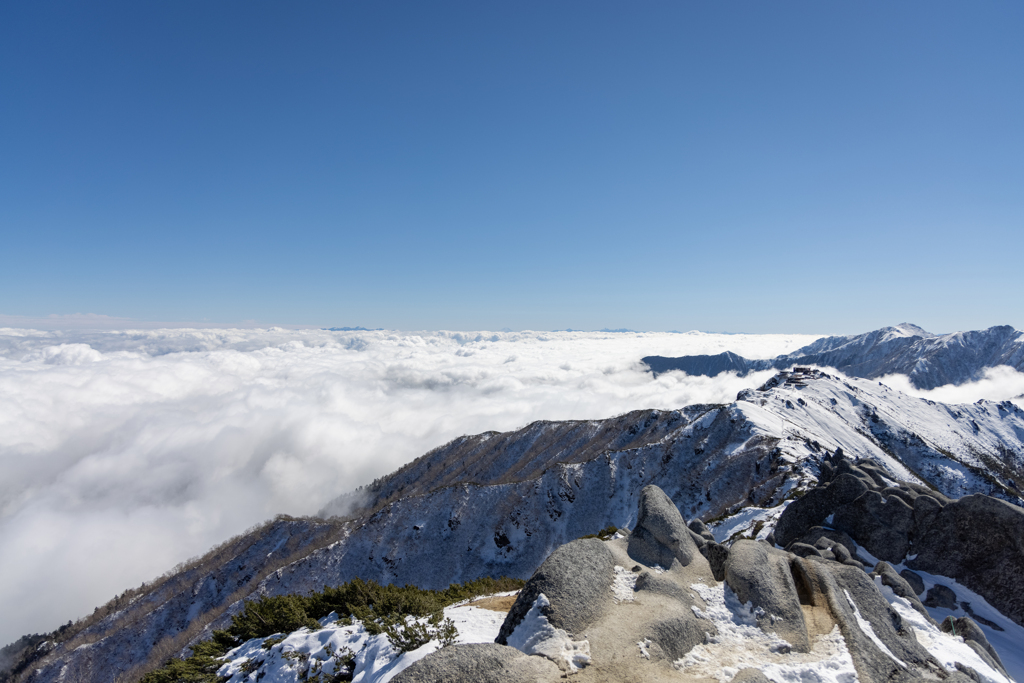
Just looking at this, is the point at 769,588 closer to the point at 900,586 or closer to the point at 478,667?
the point at 900,586

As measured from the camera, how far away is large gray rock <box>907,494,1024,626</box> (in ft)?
79.8

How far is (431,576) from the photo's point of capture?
345 ft

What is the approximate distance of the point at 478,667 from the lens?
10.6 m

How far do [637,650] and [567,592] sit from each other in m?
2.64

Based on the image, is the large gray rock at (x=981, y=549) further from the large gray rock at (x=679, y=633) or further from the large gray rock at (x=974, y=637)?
the large gray rock at (x=679, y=633)

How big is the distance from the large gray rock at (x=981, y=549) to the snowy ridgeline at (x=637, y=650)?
3357 mm

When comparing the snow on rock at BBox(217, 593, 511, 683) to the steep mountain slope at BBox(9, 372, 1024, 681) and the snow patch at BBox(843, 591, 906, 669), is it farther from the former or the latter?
the steep mountain slope at BBox(9, 372, 1024, 681)

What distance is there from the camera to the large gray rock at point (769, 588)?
15.3 metres

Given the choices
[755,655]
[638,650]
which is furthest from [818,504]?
[638,650]

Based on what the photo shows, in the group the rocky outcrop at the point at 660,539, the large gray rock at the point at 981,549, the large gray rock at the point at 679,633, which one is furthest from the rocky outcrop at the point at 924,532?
the large gray rock at the point at 679,633

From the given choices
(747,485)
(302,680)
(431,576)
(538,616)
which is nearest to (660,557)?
(538,616)

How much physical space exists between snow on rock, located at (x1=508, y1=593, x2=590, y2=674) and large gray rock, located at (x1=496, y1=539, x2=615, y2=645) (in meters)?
0.22

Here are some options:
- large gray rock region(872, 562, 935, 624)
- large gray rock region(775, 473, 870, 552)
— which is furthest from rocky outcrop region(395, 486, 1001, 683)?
large gray rock region(775, 473, 870, 552)

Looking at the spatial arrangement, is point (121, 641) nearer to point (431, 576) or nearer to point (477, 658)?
point (431, 576)
